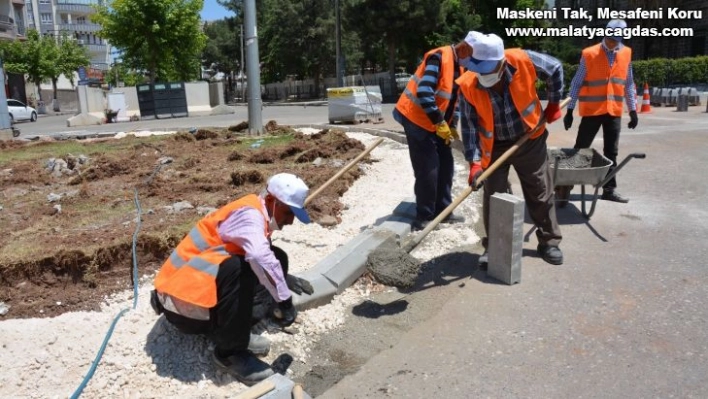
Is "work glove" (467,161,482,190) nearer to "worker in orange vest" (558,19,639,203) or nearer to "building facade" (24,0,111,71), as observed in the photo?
"worker in orange vest" (558,19,639,203)

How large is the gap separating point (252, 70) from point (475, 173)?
31.1ft

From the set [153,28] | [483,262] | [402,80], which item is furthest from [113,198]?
[402,80]

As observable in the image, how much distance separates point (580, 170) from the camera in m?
5.52

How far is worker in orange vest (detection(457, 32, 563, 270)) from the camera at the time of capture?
428cm

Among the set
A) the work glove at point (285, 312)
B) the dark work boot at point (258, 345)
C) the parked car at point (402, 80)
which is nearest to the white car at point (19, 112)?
the parked car at point (402, 80)

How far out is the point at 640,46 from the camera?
42.0m

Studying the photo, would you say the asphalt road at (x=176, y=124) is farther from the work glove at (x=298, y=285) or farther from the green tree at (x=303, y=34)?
the green tree at (x=303, y=34)

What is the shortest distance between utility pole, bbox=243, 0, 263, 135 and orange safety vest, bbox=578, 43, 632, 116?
7.87 meters

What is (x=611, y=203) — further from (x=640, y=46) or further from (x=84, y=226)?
(x=640, y=46)

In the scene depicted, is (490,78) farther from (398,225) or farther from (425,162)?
(398,225)

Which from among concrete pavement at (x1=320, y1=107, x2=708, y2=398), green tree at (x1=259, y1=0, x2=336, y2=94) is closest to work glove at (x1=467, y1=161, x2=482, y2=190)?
concrete pavement at (x1=320, y1=107, x2=708, y2=398)

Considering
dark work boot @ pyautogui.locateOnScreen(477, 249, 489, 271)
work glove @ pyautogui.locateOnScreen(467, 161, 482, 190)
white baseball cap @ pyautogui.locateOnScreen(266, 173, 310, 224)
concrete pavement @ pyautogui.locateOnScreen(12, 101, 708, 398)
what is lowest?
concrete pavement @ pyautogui.locateOnScreen(12, 101, 708, 398)

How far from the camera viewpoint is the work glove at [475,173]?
4.42 meters

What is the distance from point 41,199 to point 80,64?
5631 cm
